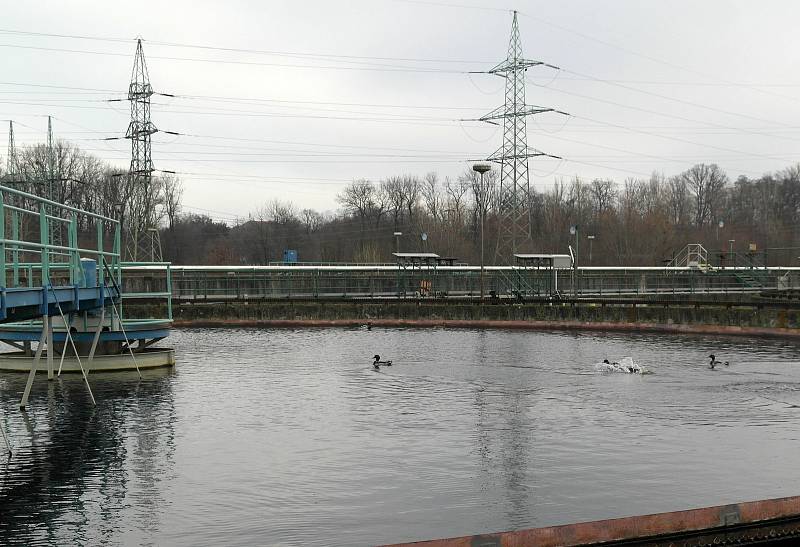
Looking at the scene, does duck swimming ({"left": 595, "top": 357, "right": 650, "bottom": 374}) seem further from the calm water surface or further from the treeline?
the treeline

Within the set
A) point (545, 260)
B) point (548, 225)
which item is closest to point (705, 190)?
point (548, 225)

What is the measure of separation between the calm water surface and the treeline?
76726mm

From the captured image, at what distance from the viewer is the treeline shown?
349 ft

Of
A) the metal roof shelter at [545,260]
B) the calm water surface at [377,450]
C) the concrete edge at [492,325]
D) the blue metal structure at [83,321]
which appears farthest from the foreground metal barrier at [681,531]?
the metal roof shelter at [545,260]

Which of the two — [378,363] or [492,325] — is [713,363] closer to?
[378,363]

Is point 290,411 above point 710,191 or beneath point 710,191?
beneath

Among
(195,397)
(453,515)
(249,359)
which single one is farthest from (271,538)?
(249,359)

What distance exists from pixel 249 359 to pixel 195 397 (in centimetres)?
799

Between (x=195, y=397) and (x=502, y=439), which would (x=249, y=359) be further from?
(x=502, y=439)

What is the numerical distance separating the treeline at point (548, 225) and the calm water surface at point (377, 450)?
3021 inches

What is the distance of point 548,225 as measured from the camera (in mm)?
115562

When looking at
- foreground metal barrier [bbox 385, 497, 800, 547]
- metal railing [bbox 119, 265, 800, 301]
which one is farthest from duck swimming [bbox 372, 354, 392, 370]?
metal railing [bbox 119, 265, 800, 301]

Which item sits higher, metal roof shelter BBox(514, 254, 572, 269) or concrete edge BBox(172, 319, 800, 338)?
metal roof shelter BBox(514, 254, 572, 269)

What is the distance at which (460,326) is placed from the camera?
135 ft
